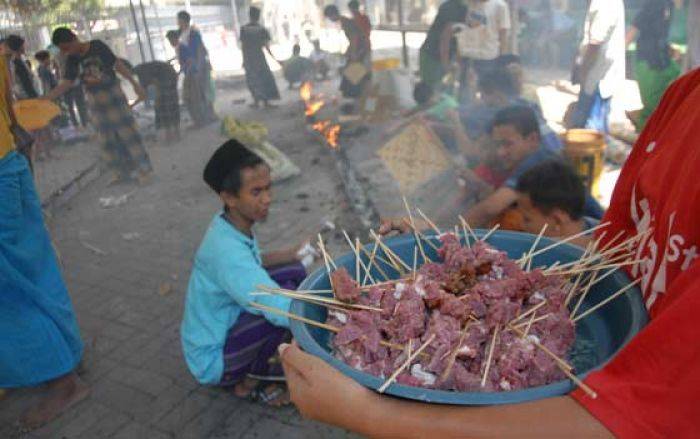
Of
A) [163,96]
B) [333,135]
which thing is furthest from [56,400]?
[163,96]

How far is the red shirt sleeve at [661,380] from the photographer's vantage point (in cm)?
91

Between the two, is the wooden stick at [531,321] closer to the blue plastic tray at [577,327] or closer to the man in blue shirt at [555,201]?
the blue plastic tray at [577,327]

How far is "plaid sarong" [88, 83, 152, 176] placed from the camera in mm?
8656

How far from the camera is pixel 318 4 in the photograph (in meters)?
23.3

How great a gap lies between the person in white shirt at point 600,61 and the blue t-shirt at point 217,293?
6.26 meters

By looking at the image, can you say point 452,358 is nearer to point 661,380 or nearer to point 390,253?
point 661,380

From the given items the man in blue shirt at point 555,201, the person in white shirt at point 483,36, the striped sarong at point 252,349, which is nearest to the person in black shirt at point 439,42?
the person in white shirt at point 483,36

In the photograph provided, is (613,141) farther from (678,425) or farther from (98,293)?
(678,425)

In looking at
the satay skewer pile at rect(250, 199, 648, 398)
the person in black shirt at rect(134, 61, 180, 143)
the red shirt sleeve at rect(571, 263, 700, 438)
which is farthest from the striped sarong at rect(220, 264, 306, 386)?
the person in black shirt at rect(134, 61, 180, 143)

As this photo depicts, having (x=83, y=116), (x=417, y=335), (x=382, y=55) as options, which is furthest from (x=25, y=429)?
(x=382, y=55)

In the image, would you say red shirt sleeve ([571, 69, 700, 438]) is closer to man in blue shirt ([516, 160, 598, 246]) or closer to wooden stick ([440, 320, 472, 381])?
wooden stick ([440, 320, 472, 381])

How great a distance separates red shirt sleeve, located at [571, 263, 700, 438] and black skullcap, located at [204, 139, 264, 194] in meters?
2.54

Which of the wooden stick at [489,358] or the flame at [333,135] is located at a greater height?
the wooden stick at [489,358]

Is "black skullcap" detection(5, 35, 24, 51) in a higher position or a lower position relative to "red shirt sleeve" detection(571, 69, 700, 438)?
higher
